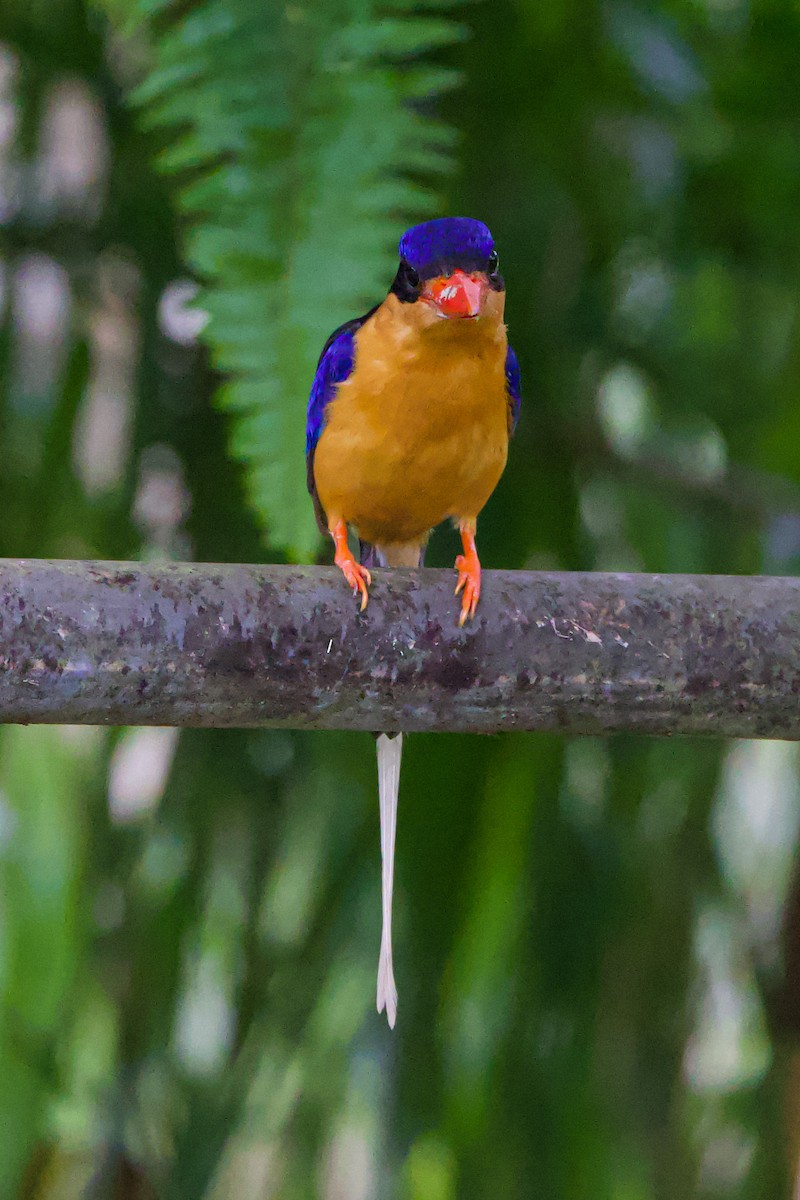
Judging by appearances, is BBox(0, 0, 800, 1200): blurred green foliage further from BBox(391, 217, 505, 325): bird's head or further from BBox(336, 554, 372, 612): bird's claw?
BBox(336, 554, 372, 612): bird's claw

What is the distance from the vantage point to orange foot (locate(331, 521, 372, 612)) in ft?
Answer: 1.98

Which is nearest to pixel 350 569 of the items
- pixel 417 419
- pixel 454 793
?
pixel 417 419

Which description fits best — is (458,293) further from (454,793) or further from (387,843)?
(454,793)

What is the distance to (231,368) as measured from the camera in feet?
2.70

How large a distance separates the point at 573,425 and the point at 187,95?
552 mm

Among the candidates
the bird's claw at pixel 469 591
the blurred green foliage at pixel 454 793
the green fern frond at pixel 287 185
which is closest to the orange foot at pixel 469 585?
the bird's claw at pixel 469 591

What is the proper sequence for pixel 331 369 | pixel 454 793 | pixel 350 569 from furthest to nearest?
pixel 454 793 < pixel 331 369 < pixel 350 569

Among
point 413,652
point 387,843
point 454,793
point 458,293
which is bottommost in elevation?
point 454,793

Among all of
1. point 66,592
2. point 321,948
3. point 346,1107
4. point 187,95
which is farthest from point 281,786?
point 66,592

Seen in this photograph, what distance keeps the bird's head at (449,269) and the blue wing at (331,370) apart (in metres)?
0.08

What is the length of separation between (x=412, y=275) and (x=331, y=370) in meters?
0.11

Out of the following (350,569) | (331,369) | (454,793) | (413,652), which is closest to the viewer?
(413,652)

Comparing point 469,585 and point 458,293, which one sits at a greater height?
point 458,293

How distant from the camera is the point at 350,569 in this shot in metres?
0.71
